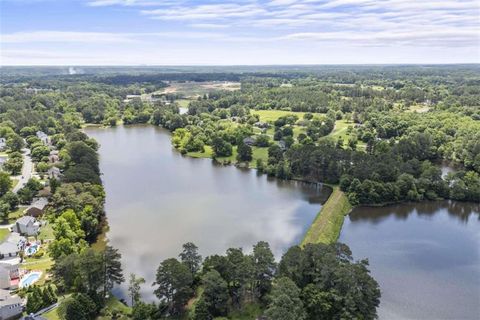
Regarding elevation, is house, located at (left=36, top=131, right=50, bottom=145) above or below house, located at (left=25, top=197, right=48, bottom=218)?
above

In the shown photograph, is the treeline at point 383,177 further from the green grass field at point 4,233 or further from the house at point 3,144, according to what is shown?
the house at point 3,144

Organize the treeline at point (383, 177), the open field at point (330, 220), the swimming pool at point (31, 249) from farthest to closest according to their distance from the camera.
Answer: the treeline at point (383, 177) < the open field at point (330, 220) < the swimming pool at point (31, 249)

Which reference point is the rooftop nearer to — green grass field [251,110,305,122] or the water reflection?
the water reflection

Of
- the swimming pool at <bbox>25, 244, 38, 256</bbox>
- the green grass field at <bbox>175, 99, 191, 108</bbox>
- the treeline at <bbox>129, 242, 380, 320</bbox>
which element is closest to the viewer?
the treeline at <bbox>129, 242, 380, 320</bbox>

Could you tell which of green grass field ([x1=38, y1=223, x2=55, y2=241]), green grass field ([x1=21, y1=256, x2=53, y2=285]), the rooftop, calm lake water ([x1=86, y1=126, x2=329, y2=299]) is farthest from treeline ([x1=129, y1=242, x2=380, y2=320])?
the rooftop

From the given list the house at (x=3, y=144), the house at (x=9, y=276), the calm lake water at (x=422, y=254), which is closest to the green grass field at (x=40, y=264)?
the house at (x=9, y=276)

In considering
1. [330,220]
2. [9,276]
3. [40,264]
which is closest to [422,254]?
[330,220]
